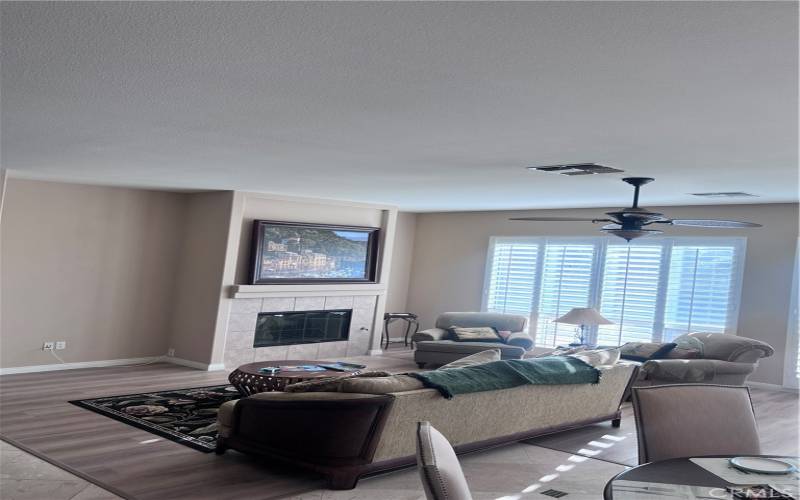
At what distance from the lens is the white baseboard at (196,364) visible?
876 centimetres

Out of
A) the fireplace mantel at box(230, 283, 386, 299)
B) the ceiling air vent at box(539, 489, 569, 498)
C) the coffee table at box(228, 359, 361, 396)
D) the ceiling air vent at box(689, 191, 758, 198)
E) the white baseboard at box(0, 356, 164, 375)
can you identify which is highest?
A: the ceiling air vent at box(689, 191, 758, 198)

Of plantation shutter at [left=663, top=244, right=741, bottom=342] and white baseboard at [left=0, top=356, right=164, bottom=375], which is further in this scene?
plantation shutter at [left=663, top=244, right=741, bottom=342]

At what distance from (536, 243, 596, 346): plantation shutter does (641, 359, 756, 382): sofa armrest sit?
2.62 metres

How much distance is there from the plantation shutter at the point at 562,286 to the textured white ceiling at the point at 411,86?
13.3 feet

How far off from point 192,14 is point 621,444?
4944 millimetres

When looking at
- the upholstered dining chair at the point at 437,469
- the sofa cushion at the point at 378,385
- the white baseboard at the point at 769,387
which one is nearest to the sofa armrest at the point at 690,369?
the white baseboard at the point at 769,387

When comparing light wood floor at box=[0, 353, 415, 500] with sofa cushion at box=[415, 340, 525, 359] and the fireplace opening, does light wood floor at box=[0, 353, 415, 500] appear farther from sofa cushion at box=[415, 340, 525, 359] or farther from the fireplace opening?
sofa cushion at box=[415, 340, 525, 359]

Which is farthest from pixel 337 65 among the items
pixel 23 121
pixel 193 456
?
pixel 193 456

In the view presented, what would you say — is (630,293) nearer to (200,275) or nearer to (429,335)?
(429,335)

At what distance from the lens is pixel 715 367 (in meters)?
7.62

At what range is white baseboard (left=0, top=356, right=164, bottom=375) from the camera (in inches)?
313

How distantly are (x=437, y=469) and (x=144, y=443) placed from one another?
13.0ft

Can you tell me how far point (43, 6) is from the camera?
2471mm

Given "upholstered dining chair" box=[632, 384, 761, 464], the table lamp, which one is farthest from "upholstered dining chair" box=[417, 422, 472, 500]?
the table lamp
